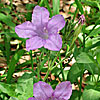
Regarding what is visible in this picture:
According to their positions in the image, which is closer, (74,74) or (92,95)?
(92,95)

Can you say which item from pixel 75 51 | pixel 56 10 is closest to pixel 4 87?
pixel 75 51

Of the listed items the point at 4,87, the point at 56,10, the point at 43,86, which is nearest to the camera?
the point at 43,86

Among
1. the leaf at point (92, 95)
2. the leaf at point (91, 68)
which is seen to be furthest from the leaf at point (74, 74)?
the leaf at point (92, 95)

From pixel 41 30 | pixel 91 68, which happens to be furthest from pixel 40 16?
pixel 91 68

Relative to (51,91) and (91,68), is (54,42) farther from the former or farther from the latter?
(91,68)

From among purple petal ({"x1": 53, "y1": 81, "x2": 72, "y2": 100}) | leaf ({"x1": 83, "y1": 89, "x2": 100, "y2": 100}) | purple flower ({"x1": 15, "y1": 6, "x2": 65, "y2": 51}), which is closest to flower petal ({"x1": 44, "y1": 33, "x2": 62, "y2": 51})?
purple flower ({"x1": 15, "y1": 6, "x2": 65, "y2": 51})

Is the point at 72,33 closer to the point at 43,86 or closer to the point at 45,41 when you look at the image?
the point at 45,41

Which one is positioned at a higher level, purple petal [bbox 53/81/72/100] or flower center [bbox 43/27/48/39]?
flower center [bbox 43/27/48/39]

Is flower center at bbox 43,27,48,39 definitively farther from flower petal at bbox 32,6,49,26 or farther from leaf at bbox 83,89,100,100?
leaf at bbox 83,89,100,100
